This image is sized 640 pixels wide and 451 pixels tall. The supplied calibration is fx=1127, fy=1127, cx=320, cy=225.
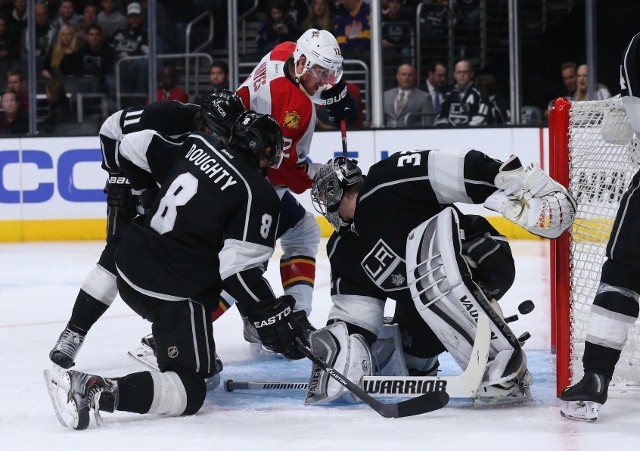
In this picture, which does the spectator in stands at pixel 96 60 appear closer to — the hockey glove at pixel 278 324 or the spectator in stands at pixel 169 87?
the spectator in stands at pixel 169 87

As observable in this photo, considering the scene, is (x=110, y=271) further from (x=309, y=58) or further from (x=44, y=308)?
(x=44, y=308)

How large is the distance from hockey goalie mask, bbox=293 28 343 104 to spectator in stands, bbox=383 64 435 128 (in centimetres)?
344

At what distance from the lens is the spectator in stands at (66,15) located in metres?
7.81

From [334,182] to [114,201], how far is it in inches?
34.3

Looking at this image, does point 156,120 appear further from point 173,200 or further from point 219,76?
point 219,76

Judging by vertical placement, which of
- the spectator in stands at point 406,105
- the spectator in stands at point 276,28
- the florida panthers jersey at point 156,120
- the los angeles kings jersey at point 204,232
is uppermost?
the spectator in stands at point 276,28

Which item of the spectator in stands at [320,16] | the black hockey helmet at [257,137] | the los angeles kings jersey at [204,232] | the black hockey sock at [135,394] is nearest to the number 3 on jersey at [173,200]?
the los angeles kings jersey at [204,232]

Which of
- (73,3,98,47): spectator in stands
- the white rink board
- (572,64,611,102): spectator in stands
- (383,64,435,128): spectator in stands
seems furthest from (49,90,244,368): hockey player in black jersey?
(73,3,98,47): spectator in stands

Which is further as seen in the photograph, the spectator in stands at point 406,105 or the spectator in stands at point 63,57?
the spectator in stands at point 63,57

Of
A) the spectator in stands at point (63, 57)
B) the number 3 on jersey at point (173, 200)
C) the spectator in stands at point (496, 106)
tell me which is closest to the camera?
the number 3 on jersey at point (173, 200)

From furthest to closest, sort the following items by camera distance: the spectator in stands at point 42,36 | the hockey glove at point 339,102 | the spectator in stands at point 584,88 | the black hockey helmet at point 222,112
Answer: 1. the spectator in stands at point 42,36
2. the spectator in stands at point 584,88
3. the hockey glove at point 339,102
4. the black hockey helmet at point 222,112

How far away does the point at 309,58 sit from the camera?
364cm

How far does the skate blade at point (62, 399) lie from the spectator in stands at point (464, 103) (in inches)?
186

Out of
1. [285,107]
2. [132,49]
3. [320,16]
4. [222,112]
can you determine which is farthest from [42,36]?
[222,112]
